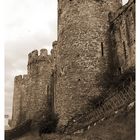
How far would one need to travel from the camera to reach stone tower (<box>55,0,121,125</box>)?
1565 centimetres

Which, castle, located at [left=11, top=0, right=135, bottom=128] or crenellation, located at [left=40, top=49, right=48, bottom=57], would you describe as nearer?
castle, located at [left=11, top=0, right=135, bottom=128]

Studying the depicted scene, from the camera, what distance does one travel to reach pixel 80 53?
53.3 ft

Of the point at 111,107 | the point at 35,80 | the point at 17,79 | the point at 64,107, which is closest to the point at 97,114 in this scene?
the point at 111,107

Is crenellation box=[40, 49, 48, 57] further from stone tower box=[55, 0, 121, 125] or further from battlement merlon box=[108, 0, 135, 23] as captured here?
battlement merlon box=[108, 0, 135, 23]

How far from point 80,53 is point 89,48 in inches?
21.8

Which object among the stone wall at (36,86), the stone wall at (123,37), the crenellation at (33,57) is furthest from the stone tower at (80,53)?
the crenellation at (33,57)

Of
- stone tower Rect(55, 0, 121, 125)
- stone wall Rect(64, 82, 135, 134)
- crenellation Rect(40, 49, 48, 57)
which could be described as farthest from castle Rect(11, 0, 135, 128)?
crenellation Rect(40, 49, 48, 57)

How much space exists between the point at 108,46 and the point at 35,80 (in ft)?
33.7

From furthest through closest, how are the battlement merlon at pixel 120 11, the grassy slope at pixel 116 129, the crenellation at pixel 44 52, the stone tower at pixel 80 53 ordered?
1. the crenellation at pixel 44 52
2. the battlement merlon at pixel 120 11
3. the stone tower at pixel 80 53
4. the grassy slope at pixel 116 129

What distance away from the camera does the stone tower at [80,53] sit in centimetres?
1565

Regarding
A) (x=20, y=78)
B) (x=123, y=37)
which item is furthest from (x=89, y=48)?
(x=20, y=78)

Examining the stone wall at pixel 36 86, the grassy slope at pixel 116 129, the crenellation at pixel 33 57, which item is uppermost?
the crenellation at pixel 33 57

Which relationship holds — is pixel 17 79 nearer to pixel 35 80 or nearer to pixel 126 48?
pixel 35 80

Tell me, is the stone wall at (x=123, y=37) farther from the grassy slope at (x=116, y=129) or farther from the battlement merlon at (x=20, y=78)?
the battlement merlon at (x=20, y=78)
